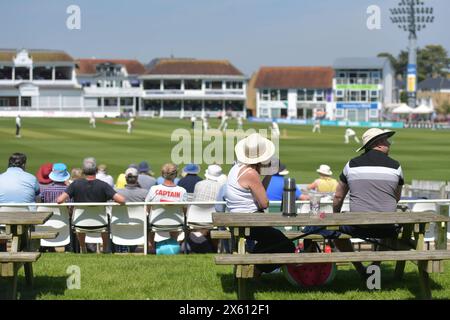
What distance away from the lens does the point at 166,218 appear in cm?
993

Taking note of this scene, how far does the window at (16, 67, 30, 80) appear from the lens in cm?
9587

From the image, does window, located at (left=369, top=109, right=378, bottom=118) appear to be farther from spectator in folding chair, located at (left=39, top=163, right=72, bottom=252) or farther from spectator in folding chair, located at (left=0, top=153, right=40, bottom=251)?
spectator in folding chair, located at (left=0, top=153, right=40, bottom=251)

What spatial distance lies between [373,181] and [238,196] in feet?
4.26

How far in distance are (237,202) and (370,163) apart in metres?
1.34

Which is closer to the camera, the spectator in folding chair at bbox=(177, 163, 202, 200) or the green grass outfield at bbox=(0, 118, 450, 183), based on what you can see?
the spectator in folding chair at bbox=(177, 163, 202, 200)

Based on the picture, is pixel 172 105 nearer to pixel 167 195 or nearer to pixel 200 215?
pixel 167 195

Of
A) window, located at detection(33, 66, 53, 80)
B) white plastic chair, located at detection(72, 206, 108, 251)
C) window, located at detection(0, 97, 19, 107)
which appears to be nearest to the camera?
white plastic chair, located at detection(72, 206, 108, 251)

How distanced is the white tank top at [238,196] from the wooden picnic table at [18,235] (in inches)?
67.9

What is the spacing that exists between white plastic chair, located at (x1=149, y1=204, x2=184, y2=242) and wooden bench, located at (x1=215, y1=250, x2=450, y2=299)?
3.41m

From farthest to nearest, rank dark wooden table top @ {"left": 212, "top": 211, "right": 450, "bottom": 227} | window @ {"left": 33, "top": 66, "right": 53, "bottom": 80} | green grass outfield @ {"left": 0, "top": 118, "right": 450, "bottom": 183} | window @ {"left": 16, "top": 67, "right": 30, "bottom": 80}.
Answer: window @ {"left": 33, "top": 66, "right": 53, "bottom": 80} → window @ {"left": 16, "top": 67, "right": 30, "bottom": 80} → green grass outfield @ {"left": 0, "top": 118, "right": 450, "bottom": 183} → dark wooden table top @ {"left": 212, "top": 211, "right": 450, "bottom": 227}

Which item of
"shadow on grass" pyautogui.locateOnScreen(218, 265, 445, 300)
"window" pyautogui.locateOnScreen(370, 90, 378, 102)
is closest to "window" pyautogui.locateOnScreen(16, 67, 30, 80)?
"window" pyautogui.locateOnScreen(370, 90, 378, 102)

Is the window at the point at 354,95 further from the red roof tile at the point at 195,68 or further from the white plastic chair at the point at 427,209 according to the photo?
the white plastic chair at the point at 427,209
